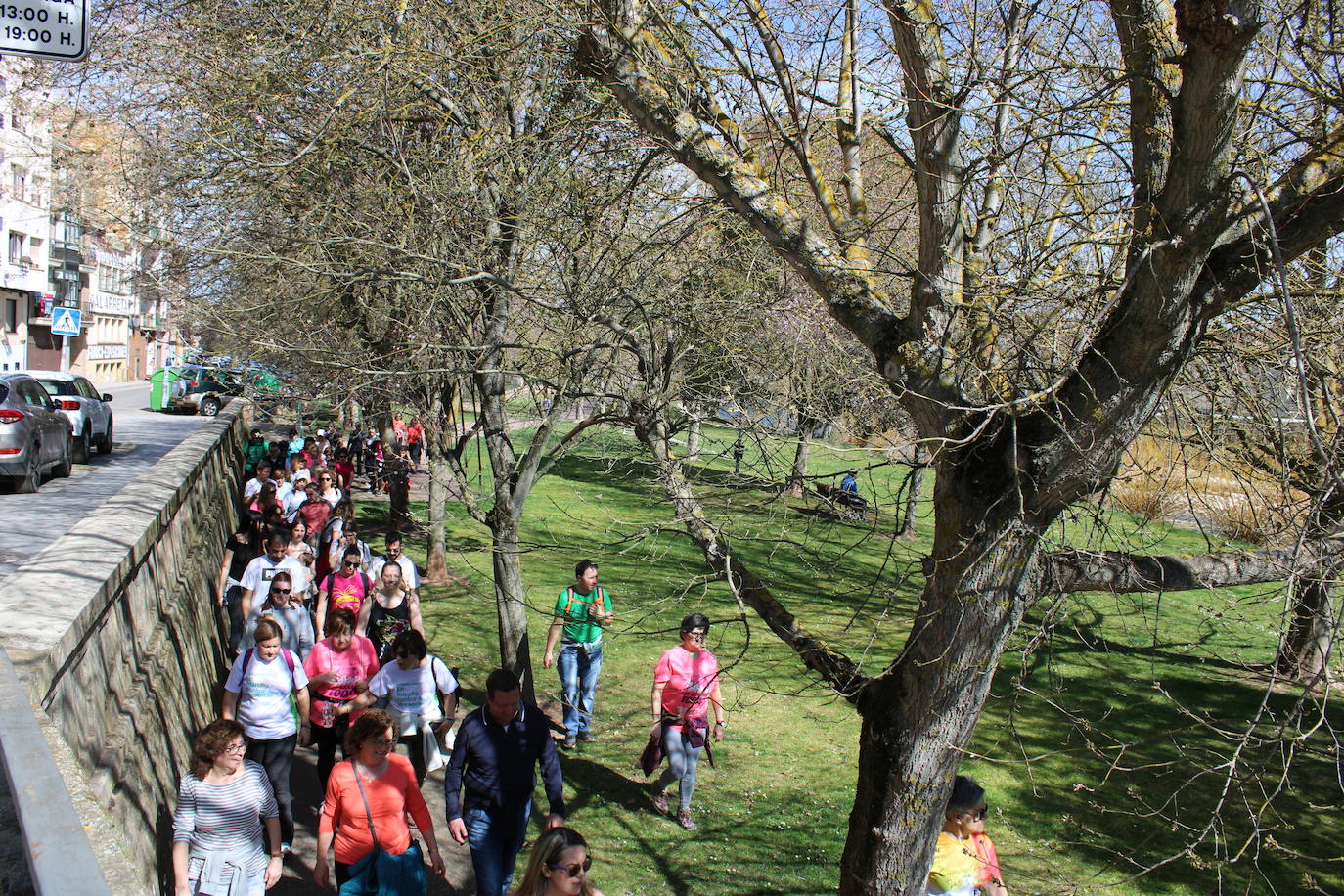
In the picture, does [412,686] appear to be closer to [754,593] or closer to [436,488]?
[754,593]

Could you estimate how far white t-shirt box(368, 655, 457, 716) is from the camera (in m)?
7.50

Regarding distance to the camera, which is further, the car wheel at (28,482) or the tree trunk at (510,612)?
the car wheel at (28,482)

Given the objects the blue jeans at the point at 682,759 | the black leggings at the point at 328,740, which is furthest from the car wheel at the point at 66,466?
the blue jeans at the point at 682,759

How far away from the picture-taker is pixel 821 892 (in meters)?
7.51

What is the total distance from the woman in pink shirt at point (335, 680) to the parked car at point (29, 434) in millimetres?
9099

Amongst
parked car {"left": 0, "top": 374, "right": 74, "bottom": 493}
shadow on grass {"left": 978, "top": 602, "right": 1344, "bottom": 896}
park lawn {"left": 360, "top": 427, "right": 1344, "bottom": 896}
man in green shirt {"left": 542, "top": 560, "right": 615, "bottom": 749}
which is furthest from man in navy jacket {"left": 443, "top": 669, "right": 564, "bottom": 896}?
parked car {"left": 0, "top": 374, "right": 74, "bottom": 493}

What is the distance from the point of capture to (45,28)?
412cm

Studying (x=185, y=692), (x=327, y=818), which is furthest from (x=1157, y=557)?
(x=185, y=692)

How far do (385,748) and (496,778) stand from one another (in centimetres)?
72

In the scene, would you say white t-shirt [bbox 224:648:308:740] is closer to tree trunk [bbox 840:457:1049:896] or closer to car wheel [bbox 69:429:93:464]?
tree trunk [bbox 840:457:1049:896]

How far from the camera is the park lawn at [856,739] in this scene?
6.12 m

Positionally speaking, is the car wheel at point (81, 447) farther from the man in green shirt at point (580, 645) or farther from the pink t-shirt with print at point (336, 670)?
the pink t-shirt with print at point (336, 670)

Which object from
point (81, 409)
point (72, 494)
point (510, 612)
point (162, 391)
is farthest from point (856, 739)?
point (162, 391)

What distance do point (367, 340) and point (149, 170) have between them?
307 centimetres
